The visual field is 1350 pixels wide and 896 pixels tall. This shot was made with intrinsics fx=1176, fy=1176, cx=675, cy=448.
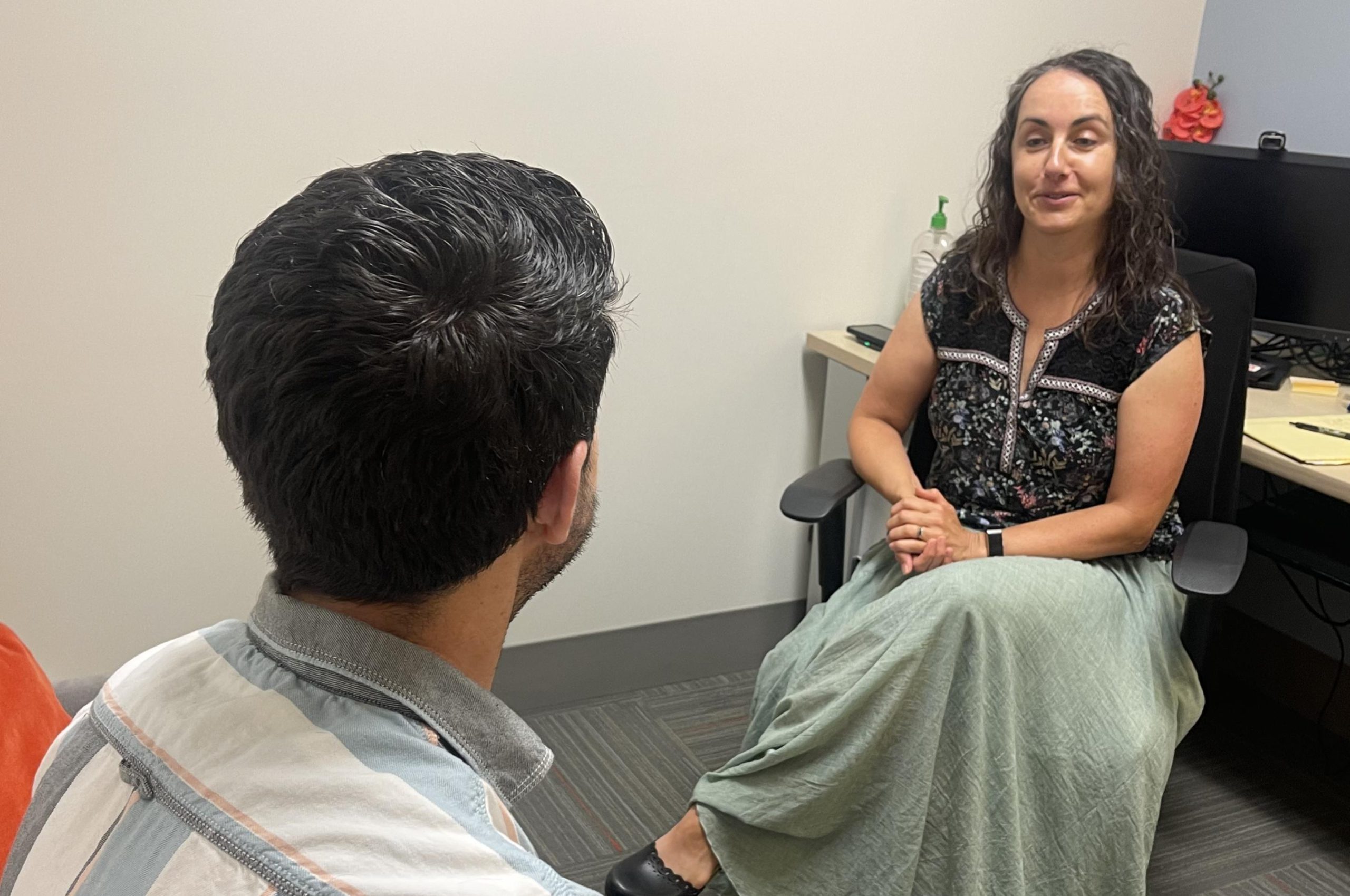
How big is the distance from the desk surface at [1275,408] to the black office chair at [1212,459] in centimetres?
5

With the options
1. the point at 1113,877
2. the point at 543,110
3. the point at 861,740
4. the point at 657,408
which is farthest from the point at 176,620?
the point at 1113,877

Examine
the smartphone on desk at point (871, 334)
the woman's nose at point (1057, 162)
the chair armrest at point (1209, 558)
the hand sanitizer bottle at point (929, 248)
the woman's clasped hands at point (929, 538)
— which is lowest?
the woman's clasped hands at point (929, 538)

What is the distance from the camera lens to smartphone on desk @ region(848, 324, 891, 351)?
235 centimetres

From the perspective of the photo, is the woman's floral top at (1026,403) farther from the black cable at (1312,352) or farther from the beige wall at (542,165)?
the black cable at (1312,352)

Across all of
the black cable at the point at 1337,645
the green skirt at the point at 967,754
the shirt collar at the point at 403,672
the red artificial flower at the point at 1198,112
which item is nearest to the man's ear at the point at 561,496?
the shirt collar at the point at 403,672

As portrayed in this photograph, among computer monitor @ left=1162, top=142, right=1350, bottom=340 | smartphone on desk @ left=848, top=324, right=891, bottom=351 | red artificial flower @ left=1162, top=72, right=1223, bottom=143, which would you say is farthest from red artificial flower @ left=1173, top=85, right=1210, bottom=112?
smartphone on desk @ left=848, top=324, right=891, bottom=351

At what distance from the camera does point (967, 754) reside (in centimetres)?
160

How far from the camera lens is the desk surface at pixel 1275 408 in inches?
69.3

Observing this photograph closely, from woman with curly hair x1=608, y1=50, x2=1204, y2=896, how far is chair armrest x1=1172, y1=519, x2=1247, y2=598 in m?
0.08

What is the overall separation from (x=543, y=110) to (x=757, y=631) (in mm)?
1249

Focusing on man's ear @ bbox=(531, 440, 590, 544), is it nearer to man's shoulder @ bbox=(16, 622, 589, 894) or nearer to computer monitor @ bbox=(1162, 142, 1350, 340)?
man's shoulder @ bbox=(16, 622, 589, 894)

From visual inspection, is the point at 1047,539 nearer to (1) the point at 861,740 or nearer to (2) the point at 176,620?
(1) the point at 861,740

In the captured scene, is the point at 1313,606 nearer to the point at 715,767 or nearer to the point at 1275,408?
the point at 1275,408

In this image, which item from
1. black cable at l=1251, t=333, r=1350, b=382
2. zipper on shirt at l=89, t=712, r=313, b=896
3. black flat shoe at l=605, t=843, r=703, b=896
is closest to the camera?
zipper on shirt at l=89, t=712, r=313, b=896
